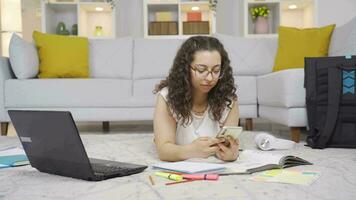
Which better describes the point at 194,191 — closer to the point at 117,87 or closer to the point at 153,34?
the point at 117,87

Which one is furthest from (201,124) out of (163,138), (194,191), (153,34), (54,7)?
(54,7)

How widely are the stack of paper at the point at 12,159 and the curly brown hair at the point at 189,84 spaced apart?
0.69m

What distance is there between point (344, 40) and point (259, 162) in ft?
5.11

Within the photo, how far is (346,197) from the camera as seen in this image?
44.1 inches

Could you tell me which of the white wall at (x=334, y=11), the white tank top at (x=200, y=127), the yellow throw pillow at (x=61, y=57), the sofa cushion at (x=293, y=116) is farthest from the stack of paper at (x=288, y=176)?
the white wall at (x=334, y=11)

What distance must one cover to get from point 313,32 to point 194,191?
226 centimetres

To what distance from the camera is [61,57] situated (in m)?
3.33

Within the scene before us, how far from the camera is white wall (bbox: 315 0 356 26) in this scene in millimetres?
4488

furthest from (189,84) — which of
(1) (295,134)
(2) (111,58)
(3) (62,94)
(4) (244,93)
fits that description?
(2) (111,58)

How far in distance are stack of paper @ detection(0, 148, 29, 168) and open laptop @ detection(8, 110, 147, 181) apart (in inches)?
10.0

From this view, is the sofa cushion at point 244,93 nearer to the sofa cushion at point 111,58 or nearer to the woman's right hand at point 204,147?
the sofa cushion at point 111,58

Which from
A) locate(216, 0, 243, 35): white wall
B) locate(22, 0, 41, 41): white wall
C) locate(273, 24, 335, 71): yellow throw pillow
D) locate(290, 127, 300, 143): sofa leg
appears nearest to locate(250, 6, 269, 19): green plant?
locate(216, 0, 243, 35): white wall

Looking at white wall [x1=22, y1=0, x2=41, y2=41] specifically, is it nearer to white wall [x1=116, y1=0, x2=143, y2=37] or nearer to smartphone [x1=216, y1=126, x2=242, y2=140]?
white wall [x1=116, y1=0, x2=143, y2=37]

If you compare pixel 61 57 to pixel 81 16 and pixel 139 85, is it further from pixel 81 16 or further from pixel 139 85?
pixel 81 16
